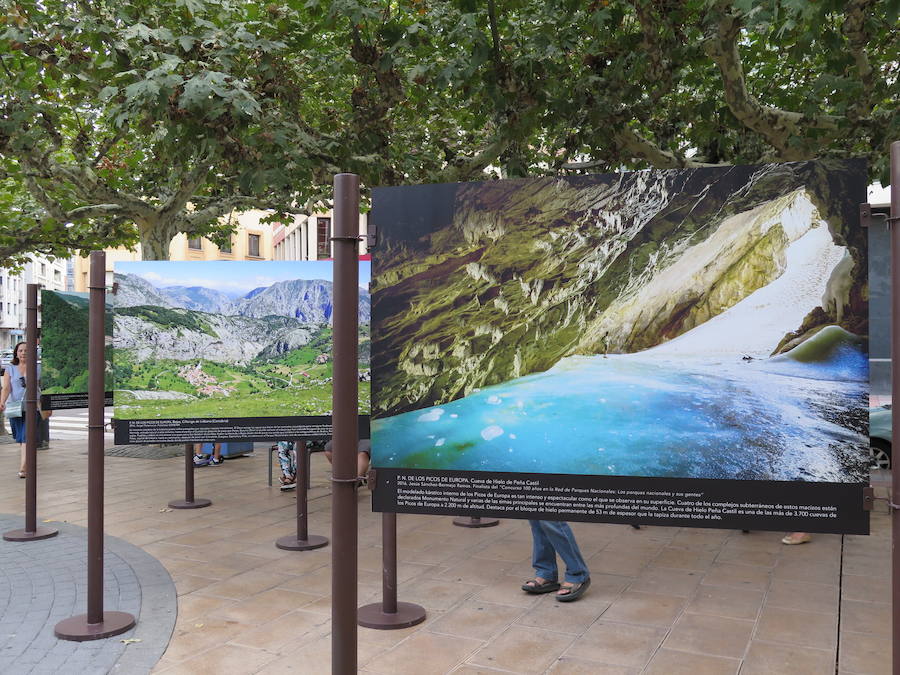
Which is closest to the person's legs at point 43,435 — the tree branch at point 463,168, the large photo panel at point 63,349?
the large photo panel at point 63,349

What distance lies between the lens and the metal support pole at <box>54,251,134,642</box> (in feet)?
15.2

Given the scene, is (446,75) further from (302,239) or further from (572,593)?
(302,239)

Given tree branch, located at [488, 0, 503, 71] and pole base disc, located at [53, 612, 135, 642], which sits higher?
tree branch, located at [488, 0, 503, 71]

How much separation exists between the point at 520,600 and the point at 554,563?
355 millimetres

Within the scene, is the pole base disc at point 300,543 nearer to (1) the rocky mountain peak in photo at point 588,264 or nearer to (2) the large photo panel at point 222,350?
(2) the large photo panel at point 222,350

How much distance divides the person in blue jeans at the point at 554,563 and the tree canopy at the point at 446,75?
11.8 ft

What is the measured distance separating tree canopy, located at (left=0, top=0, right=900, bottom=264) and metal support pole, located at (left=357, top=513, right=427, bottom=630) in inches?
137

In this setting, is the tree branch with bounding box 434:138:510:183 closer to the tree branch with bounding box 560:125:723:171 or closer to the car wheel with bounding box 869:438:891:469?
the tree branch with bounding box 560:125:723:171

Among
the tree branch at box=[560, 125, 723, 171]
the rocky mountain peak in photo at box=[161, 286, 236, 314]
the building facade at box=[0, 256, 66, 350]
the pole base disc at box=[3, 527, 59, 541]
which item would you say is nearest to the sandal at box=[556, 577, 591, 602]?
the rocky mountain peak in photo at box=[161, 286, 236, 314]

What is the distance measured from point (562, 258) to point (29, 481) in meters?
5.76

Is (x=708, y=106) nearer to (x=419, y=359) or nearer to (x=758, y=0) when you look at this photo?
(x=758, y=0)

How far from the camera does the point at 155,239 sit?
40.5ft

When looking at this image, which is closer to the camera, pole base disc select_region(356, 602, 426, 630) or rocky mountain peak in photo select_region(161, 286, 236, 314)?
pole base disc select_region(356, 602, 426, 630)

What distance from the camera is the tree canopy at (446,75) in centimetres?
661
